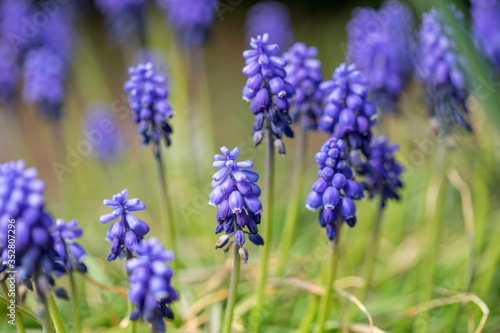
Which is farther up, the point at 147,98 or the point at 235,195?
the point at 147,98

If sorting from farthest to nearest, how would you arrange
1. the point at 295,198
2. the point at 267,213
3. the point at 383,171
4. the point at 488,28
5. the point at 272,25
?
1. the point at 272,25
2. the point at 488,28
3. the point at 295,198
4. the point at 383,171
5. the point at 267,213

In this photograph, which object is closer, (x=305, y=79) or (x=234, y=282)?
(x=234, y=282)

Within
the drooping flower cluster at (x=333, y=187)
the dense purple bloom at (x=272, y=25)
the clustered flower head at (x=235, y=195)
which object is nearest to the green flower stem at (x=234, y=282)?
the clustered flower head at (x=235, y=195)

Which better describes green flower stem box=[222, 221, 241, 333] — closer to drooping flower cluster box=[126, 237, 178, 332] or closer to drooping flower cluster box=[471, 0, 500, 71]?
drooping flower cluster box=[126, 237, 178, 332]

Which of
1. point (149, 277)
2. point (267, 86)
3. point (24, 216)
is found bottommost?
point (149, 277)

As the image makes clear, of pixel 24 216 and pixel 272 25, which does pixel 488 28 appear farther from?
pixel 24 216

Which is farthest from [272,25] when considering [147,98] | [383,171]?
[147,98]

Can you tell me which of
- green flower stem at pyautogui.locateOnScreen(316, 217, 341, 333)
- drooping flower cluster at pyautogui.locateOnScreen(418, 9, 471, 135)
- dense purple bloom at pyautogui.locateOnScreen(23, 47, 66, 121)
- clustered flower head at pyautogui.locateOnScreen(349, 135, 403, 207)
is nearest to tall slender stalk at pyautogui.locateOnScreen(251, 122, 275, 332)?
green flower stem at pyautogui.locateOnScreen(316, 217, 341, 333)
